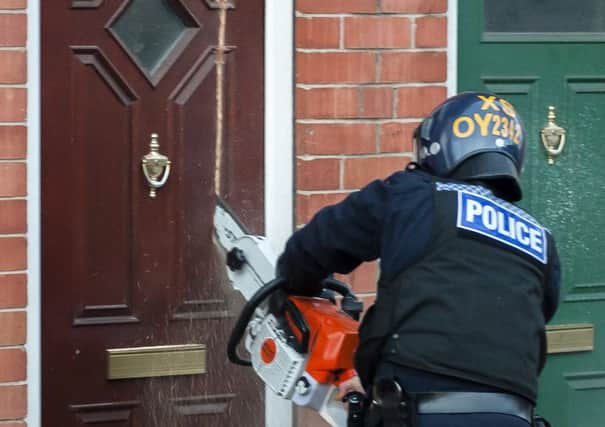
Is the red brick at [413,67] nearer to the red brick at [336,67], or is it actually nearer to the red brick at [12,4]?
the red brick at [336,67]

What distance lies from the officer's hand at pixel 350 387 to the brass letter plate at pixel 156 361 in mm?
1563

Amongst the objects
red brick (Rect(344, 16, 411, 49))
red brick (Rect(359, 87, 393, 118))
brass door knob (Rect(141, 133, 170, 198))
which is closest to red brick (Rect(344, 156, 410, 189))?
red brick (Rect(359, 87, 393, 118))

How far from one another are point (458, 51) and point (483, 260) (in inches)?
83.9

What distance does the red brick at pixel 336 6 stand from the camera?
18.1ft

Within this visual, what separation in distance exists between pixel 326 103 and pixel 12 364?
60.6 inches

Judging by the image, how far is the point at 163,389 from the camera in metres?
5.59

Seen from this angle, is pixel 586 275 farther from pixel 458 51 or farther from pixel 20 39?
pixel 20 39

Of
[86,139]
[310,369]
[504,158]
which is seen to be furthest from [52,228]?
[504,158]

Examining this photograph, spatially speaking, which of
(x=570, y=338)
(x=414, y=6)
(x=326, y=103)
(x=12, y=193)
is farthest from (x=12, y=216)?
(x=570, y=338)

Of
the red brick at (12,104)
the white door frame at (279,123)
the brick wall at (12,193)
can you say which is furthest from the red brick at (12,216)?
the white door frame at (279,123)

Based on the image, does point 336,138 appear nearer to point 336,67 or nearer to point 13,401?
point 336,67

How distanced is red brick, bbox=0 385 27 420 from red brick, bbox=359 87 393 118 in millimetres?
1666

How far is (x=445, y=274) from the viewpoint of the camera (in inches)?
153

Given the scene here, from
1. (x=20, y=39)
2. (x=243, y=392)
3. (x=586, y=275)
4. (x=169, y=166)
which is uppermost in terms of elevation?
(x=20, y=39)
